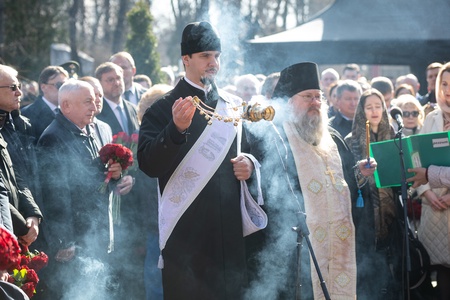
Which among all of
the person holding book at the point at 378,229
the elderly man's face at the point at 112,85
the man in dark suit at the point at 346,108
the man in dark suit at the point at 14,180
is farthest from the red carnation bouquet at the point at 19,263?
the man in dark suit at the point at 346,108

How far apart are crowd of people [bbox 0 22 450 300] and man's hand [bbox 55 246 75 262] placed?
0.4 inches

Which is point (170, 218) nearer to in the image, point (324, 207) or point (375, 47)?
point (324, 207)

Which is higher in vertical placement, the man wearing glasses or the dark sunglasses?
the man wearing glasses

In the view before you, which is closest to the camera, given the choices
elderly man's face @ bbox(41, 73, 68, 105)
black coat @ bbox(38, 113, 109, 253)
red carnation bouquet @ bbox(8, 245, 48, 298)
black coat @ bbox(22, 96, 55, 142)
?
red carnation bouquet @ bbox(8, 245, 48, 298)

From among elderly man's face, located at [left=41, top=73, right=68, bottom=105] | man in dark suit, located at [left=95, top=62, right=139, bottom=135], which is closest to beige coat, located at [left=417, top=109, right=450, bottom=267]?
man in dark suit, located at [left=95, top=62, right=139, bottom=135]

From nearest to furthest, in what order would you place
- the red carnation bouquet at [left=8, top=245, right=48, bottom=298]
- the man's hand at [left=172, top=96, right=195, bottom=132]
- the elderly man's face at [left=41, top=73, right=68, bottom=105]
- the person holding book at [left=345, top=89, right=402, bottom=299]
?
the man's hand at [left=172, top=96, right=195, bottom=132] < the red carnation bouquet at [left=8, top=245, right=48, bottom=298] < the person holding book at [left=345, top=89, right=402, bottom=299] < the elderly man's face at [left=41, top=73, right=68, bottom=105]

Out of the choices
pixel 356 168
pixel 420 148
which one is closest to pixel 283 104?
pixel 356 168

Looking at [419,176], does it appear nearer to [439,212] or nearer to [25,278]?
[439,212]

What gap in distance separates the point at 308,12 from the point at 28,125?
3432cm

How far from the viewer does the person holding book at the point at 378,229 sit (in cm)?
700

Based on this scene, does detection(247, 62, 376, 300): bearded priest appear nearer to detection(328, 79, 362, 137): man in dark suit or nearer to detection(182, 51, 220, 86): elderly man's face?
detection(182, 51, 220, 86): elderly man's face

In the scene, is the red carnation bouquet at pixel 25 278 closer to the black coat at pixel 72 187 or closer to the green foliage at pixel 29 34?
the black coat at pixel 72 187

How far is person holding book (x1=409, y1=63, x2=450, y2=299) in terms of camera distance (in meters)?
6.90

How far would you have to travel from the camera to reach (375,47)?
13.1 m
